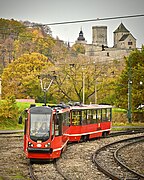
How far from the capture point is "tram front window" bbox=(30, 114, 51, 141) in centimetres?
2014

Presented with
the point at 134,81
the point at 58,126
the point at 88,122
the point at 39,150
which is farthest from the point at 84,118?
the point at 134,81

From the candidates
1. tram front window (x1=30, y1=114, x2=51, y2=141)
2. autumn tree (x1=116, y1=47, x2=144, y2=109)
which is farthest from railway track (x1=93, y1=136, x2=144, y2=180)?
autumn tree (x1=116, y1=47, x2=144, y2=109)

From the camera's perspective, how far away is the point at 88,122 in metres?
31.9

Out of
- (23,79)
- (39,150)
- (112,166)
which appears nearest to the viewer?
(112,166)

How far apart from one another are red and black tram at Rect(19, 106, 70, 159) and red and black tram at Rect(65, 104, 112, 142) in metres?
5.14

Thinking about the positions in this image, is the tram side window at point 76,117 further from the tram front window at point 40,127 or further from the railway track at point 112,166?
the tram front window at point 40,127

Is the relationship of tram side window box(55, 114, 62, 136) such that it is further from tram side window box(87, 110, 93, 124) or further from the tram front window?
tram side window box(87, 110, 93, 124)

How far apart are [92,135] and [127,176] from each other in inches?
642

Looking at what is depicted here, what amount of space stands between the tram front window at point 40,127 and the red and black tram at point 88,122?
548cm

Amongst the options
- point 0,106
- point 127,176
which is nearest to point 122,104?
point 0,106

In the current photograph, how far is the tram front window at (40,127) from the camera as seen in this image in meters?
20.1

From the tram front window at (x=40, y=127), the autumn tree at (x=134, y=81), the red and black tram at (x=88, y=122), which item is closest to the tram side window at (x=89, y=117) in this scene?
the red and black tram at (x=88, y=122)

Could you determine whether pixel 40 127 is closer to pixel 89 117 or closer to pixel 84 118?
pixel 84 118

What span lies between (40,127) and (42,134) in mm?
374
